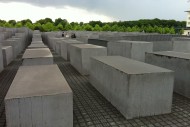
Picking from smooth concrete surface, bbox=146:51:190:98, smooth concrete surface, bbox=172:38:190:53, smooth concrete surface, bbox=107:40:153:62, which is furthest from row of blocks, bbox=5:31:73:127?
smooth concrete surface, bbox=172:38:190:53

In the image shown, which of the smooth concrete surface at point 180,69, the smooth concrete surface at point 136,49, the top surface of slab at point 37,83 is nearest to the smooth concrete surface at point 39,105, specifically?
the top surface of slab at point 37,83

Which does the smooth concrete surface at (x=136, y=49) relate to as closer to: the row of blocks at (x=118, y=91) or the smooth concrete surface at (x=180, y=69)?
the smooth concrete surface at (x=180, y=69)

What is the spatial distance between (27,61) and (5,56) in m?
5.41

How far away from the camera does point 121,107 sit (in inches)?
243

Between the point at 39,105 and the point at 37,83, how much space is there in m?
1.04

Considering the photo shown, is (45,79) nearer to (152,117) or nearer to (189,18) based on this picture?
(152,117)

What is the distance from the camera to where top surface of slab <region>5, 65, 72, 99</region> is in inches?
187

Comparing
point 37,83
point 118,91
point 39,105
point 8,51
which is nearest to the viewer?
point 39,105

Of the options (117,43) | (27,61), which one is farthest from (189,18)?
(27,61)

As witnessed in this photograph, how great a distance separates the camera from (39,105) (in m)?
4.62

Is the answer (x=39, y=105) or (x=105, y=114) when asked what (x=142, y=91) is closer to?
(x=105, y=114)

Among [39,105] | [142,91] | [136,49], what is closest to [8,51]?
[136,49]

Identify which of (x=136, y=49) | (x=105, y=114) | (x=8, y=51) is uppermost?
(x=136, y=49)

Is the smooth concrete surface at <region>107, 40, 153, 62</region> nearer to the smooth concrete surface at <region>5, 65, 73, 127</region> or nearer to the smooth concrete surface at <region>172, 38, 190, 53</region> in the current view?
the smooth concrete surface at <region>172, 38, 190, 53</region>
